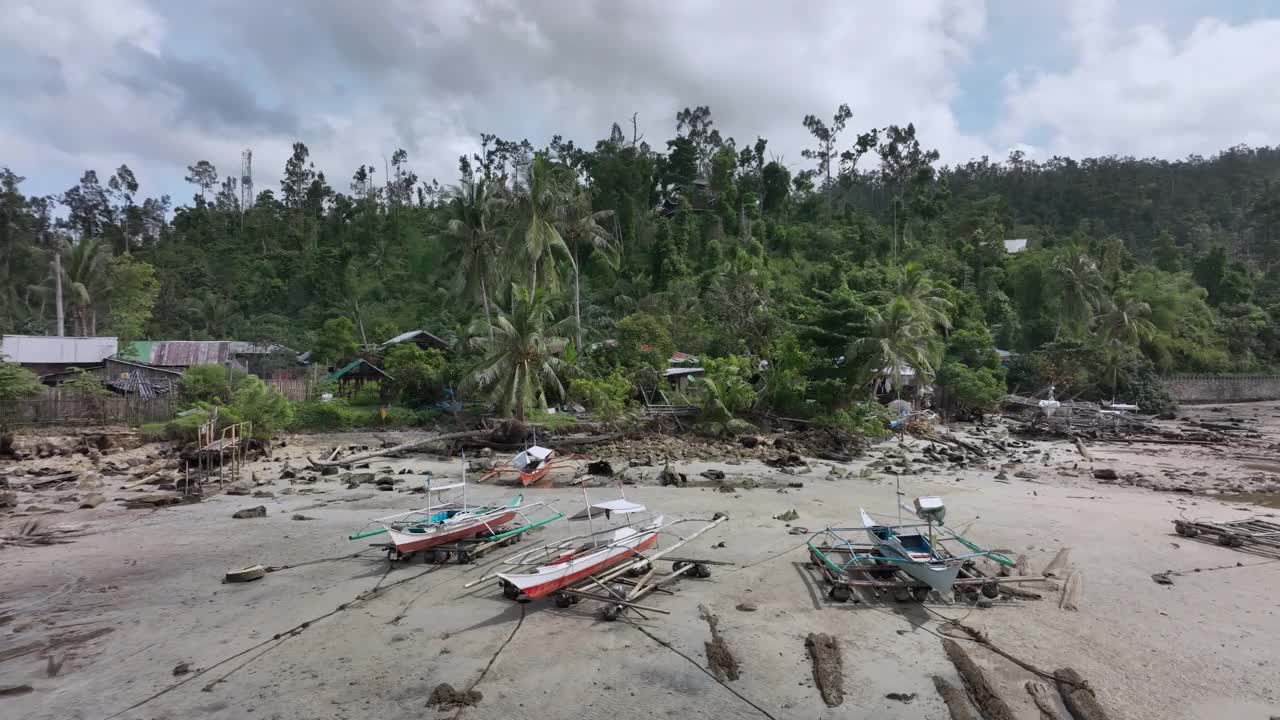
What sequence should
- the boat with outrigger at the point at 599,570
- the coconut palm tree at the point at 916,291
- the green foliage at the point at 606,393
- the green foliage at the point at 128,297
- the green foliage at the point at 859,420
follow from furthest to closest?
1. the green foliage at the point at 128,297
2. the coconut palm tree at the point at 916,291
3. the green foliage at the point at 606,393
4. the green foliage at the point at 859,420
5. the boat with outrigger at the point at 599,570

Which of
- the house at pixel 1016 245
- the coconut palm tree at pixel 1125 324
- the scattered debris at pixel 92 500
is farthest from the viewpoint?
the house at pixel 1016 245

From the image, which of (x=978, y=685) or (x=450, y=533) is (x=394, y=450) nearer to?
(x=450, y=533)

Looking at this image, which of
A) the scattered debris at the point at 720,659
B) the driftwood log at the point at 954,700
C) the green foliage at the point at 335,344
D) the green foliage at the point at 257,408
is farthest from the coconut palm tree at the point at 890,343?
the green foliage at the point at 335,344

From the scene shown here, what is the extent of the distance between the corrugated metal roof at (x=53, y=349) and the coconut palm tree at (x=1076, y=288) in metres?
59.0

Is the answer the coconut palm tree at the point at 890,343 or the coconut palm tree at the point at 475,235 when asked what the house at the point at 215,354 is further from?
the coconut palm tree at the point at 890,343

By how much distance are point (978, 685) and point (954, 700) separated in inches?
19.2

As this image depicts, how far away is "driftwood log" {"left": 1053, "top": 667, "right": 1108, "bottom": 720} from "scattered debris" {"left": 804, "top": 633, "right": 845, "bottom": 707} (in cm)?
243

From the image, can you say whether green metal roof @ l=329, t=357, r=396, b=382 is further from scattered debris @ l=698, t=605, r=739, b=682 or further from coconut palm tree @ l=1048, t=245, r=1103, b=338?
coconut palm tree @ l=1048, t=245, r=1103, b=338

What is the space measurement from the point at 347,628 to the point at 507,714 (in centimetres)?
342


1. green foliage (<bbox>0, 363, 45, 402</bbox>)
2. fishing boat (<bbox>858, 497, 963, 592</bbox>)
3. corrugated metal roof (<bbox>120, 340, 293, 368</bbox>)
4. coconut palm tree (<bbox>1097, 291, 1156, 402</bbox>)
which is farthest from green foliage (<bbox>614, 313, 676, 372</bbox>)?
coconut palm tree (<bbox>1097, 291, 1156, 402</bbox>)

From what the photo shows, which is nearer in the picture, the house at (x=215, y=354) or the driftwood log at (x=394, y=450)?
the driftwood log at (x=394, y=450)

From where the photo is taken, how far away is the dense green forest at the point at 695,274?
29625 mm

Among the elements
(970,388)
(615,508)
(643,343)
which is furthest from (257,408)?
(970,388)

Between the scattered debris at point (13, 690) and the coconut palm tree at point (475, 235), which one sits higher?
the coconut palm tree at point (475, 235)
